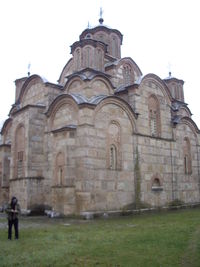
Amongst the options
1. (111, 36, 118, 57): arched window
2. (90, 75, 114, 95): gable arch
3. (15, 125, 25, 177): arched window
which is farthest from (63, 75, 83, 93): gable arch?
(111, 36, 118, 57): arched window

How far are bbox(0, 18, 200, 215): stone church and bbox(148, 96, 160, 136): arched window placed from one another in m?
0.06

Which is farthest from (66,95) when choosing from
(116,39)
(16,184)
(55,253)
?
(55,253)

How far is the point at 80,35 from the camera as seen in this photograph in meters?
22.0

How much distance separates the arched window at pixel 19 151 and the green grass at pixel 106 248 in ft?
24.4

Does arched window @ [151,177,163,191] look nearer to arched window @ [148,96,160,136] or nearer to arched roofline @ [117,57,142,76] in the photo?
arched window @ [148,96,160,136]

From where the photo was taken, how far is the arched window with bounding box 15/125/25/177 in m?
17.3

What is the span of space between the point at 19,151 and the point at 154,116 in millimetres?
8046

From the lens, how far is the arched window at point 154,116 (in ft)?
60.3

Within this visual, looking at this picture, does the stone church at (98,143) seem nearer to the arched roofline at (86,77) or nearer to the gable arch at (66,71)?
the arched roofline at (86,77)

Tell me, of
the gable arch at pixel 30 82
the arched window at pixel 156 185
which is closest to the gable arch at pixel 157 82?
the arched window at pixel 156 185

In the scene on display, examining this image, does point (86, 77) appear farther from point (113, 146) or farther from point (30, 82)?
point (30, 82)

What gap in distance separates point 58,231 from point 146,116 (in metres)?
9.50

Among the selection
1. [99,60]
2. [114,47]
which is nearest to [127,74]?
[114,47]

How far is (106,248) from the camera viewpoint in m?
7.55
